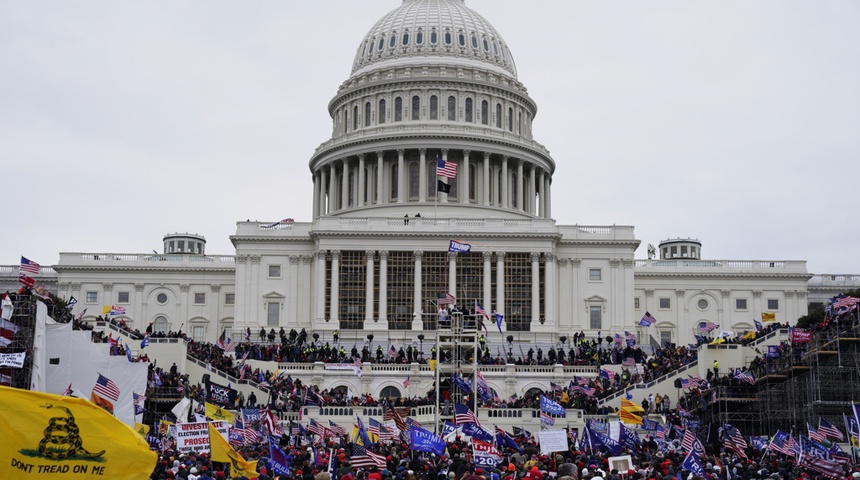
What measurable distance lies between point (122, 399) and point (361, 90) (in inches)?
2532

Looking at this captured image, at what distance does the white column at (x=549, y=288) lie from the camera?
9688 centimetres

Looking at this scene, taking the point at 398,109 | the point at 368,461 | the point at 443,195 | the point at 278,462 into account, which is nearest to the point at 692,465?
the point at 368,461

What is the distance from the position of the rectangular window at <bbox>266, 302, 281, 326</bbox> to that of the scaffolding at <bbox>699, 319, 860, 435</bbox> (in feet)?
142

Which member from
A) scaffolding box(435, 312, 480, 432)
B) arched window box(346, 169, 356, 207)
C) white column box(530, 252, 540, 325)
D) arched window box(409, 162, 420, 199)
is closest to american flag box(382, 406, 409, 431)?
scaffolding box(435, 312, 480, 432)

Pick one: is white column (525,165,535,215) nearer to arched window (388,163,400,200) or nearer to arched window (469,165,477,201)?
arched window (469,165,477,201)

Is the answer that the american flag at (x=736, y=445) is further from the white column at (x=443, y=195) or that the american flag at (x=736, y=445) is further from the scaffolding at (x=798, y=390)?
the white column at (x=443, y=195)

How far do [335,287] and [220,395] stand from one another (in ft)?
141

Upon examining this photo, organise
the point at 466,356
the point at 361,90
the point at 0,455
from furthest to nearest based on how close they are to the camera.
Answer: the point at 361,90 < the point at 466,356 < the point at 0,455

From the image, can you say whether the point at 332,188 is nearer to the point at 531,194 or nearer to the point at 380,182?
the point at 380,182

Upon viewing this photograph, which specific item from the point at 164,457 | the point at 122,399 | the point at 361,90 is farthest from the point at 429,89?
the point at 164,457

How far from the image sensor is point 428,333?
94.3m

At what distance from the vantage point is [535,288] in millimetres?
97438

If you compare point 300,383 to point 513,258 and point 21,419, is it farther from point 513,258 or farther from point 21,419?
point 21,419

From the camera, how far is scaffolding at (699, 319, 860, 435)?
56.2m
